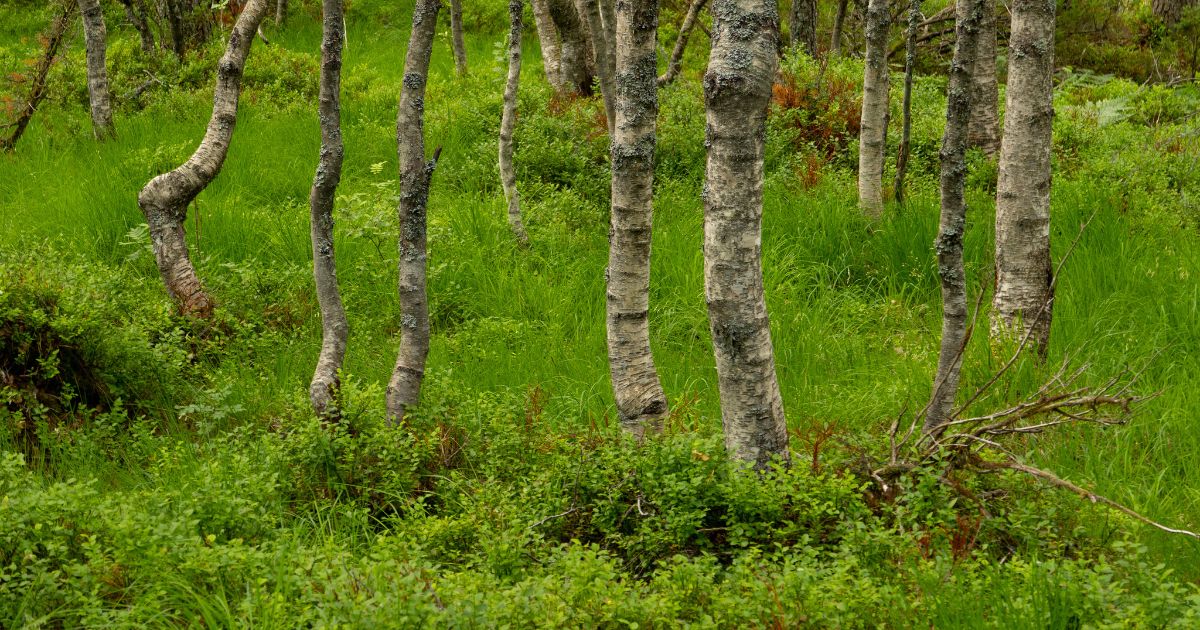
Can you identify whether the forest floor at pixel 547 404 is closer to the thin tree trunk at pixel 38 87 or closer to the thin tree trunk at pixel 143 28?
the thin tree trunk at pixel 38 87

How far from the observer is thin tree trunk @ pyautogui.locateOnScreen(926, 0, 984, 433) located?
479cm

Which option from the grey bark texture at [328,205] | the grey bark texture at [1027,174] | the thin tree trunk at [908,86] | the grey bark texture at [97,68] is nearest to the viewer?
the grey bark texture at [328,205]

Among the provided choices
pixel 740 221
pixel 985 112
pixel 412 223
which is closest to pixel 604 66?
pixel 412 223

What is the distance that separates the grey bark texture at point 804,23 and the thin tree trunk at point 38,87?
10.2 metres

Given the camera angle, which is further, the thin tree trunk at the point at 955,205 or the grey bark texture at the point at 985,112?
the grey bark texture at the point at 985,112

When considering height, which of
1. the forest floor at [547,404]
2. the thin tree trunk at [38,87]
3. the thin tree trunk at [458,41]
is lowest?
the forest floor at [547,404]

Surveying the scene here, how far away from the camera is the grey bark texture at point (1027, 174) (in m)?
6.22

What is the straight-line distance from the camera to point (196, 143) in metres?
11.7

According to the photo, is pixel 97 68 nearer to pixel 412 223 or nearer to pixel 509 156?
pixel 509 156

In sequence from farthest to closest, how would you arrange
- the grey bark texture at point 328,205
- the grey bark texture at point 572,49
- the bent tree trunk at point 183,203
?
the grey bark texture at point 572,49, the bent tree trunk at point 183,203, the grey bark texture at point 328,205

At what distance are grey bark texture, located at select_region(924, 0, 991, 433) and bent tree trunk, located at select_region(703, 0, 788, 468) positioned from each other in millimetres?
897

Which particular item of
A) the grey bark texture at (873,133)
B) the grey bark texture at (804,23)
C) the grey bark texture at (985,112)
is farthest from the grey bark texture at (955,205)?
the grey bark texture at (804,23)

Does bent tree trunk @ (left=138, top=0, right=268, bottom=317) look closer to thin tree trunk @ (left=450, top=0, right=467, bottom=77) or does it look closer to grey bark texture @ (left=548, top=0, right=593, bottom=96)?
grey bark texture @ (left=548, top=0, right=593, bottom=96)

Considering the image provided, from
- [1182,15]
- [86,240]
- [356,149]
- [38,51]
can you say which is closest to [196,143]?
[356,149]
